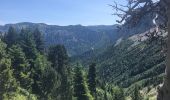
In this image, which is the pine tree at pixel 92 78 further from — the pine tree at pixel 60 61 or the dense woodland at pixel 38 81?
the pine tree at pixel 60 61

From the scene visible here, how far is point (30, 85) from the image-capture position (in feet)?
354

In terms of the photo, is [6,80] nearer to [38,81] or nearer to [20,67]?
[20,67]

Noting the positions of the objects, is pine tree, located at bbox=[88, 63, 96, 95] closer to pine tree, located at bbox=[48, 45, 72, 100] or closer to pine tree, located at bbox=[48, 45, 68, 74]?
pine tree, located at bbox=[48, 45, 72, 100]

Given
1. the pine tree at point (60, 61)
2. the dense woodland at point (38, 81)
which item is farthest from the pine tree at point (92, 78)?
the pine tree at point (60, 61)

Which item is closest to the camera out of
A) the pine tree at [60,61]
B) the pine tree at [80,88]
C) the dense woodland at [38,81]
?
the pine tree at [80,88]

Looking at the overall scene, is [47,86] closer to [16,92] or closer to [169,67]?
[16,92]

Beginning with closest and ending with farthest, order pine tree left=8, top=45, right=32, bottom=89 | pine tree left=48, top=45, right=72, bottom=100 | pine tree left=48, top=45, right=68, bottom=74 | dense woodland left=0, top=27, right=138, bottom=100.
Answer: dense woodland left=0, top=27, right=138, bottom=100
pine tree left=8, top=45, right=32, bottom=89
pine tree left=48, top=45, right=72, bottom=100
pine tree left=48, top=45, right=68, bottom=74

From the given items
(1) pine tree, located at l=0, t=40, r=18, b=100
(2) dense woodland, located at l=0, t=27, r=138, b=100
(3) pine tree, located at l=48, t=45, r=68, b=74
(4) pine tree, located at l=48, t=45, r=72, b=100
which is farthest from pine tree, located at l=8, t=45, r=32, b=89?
(3) pine tree, located at l=48, t=45, r=68, b=74

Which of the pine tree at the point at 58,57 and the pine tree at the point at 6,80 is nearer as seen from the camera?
the pine tree at the point at 6,80

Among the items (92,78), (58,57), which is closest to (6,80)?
(92,78)

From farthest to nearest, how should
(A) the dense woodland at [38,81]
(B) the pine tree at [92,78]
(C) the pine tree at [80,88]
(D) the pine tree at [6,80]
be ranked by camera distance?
(B) the pine tree at [92,78], (A) the dense woodland at [38,81], (C) the pine tree at [80,88], (D) the pine tree at [6,80]

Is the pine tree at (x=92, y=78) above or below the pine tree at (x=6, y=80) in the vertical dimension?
below

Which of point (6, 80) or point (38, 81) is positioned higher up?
point (6, 80)

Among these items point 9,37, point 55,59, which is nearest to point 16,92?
point 55,59
